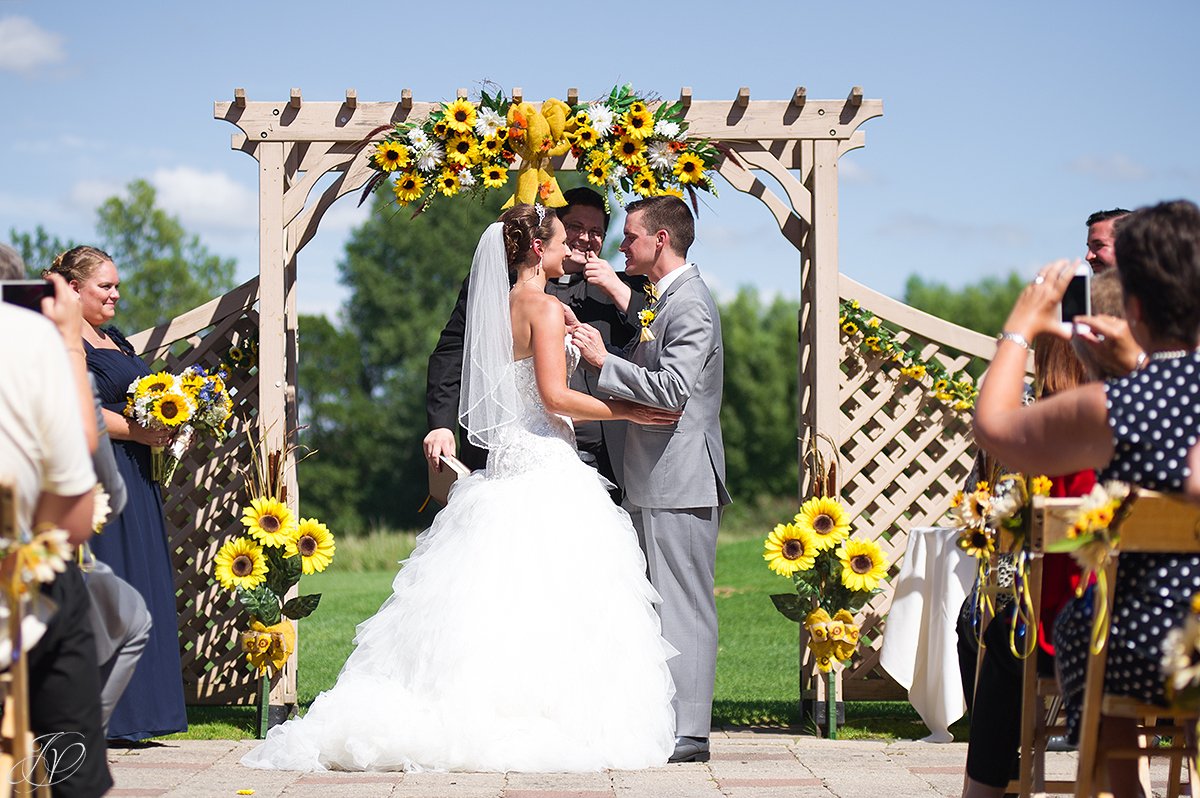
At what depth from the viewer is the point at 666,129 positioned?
Answer: 5.33 m

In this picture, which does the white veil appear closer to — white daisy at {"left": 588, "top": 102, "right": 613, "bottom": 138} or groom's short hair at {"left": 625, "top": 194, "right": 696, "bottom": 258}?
groom's short hair at {"left": 625, "top": 194, "right": 696, "bottom": 258}

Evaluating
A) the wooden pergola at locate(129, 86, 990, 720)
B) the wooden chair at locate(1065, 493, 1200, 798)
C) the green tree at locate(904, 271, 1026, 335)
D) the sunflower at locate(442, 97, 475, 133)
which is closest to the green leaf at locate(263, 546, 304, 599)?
the wooden pergola at locate(129, 86, 990, 720)

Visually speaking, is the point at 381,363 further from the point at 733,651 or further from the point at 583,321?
the point at 583,321

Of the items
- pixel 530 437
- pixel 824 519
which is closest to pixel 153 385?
pixel 530 437

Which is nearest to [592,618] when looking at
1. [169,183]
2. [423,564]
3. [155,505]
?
[423,564]

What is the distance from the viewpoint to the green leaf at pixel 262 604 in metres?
5.32

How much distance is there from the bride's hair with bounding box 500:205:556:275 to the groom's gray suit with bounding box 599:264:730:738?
484 millimetres

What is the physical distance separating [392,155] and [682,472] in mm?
1689

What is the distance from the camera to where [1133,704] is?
8.14 ft

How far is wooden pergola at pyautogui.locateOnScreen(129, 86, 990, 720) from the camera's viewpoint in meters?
5.51

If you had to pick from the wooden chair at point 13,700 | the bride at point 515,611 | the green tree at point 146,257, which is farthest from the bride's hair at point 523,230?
the green tree at point 146,257

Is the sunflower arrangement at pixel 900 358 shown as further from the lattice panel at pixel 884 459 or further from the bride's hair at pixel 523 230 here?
the bride's hair at pixel 523 230

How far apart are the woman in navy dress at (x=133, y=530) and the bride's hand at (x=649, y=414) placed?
1.69m

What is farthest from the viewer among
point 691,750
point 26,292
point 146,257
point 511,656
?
point 146,257
